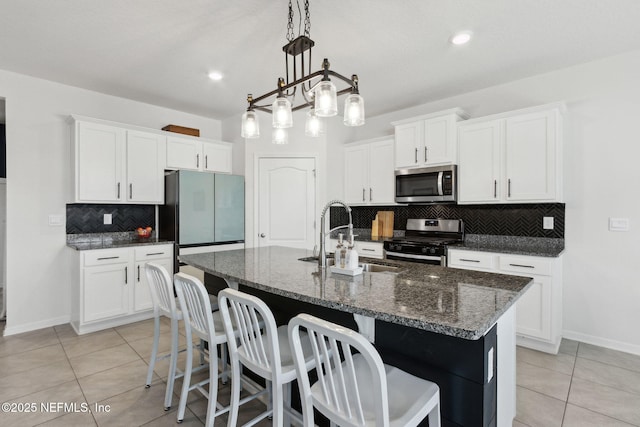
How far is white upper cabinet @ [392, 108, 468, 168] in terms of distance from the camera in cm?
352

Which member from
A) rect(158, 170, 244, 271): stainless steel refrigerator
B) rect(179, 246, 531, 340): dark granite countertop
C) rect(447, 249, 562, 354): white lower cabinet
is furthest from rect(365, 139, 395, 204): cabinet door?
rect(179, 246, 531, 340): dark granite countertop

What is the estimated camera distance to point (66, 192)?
11.8 ft

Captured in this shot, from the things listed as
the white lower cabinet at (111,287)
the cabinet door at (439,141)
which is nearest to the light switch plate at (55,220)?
the white lower cabinet at (111,287)

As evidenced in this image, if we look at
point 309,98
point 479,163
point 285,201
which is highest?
point 309,98

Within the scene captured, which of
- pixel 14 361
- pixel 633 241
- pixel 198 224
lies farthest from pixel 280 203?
pixel 633 241

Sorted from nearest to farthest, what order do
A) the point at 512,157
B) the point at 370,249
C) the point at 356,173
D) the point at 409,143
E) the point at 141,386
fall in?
the point at 141,386, the point at 512,157, the point at 409,143, the point at 370,249, the point at 356,173

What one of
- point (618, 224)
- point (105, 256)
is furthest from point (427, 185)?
point (105, 256)

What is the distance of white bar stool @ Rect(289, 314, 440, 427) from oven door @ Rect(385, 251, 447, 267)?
87.0 inches

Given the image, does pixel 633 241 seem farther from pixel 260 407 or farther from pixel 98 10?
pixel 98 10

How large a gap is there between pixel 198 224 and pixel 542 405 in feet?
12.0

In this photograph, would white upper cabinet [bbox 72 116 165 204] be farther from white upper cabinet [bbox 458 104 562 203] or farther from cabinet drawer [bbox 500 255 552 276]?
cabinet drawer [bbox 500 255 552 276]

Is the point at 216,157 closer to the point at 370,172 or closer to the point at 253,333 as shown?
the point at 370,172

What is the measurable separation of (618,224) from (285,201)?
349 cm

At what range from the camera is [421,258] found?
3447 mm
